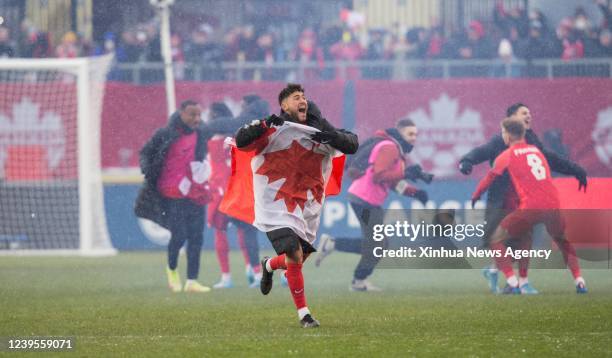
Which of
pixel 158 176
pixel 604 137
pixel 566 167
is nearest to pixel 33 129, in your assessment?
pixel 158 176

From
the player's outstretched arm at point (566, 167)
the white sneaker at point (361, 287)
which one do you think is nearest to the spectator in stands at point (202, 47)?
the white sneaker at point (361, 287)

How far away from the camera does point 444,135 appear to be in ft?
71.0

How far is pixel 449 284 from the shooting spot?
1481cm

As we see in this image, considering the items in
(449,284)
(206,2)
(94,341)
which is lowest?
(449,284)

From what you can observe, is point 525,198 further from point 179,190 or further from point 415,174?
point 179,190

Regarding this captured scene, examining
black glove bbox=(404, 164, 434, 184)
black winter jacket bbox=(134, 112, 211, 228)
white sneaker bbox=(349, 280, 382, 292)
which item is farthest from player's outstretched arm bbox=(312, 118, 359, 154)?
black winter jacket bbox=(134, 112, 211, 228)

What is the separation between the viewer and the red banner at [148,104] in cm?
2095

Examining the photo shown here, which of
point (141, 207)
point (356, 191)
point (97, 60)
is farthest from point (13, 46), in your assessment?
point (356, 191)

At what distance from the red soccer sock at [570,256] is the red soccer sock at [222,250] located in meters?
4.28

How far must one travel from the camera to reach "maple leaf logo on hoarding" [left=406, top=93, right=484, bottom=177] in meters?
21.2

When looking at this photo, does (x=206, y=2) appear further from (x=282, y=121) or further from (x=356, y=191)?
(x=282, y=121)

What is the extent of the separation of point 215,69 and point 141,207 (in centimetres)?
711

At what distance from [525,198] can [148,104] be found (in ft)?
31.1

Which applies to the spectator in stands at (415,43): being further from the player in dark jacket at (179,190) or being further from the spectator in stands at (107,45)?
the player in dark jacket at (179,190)
